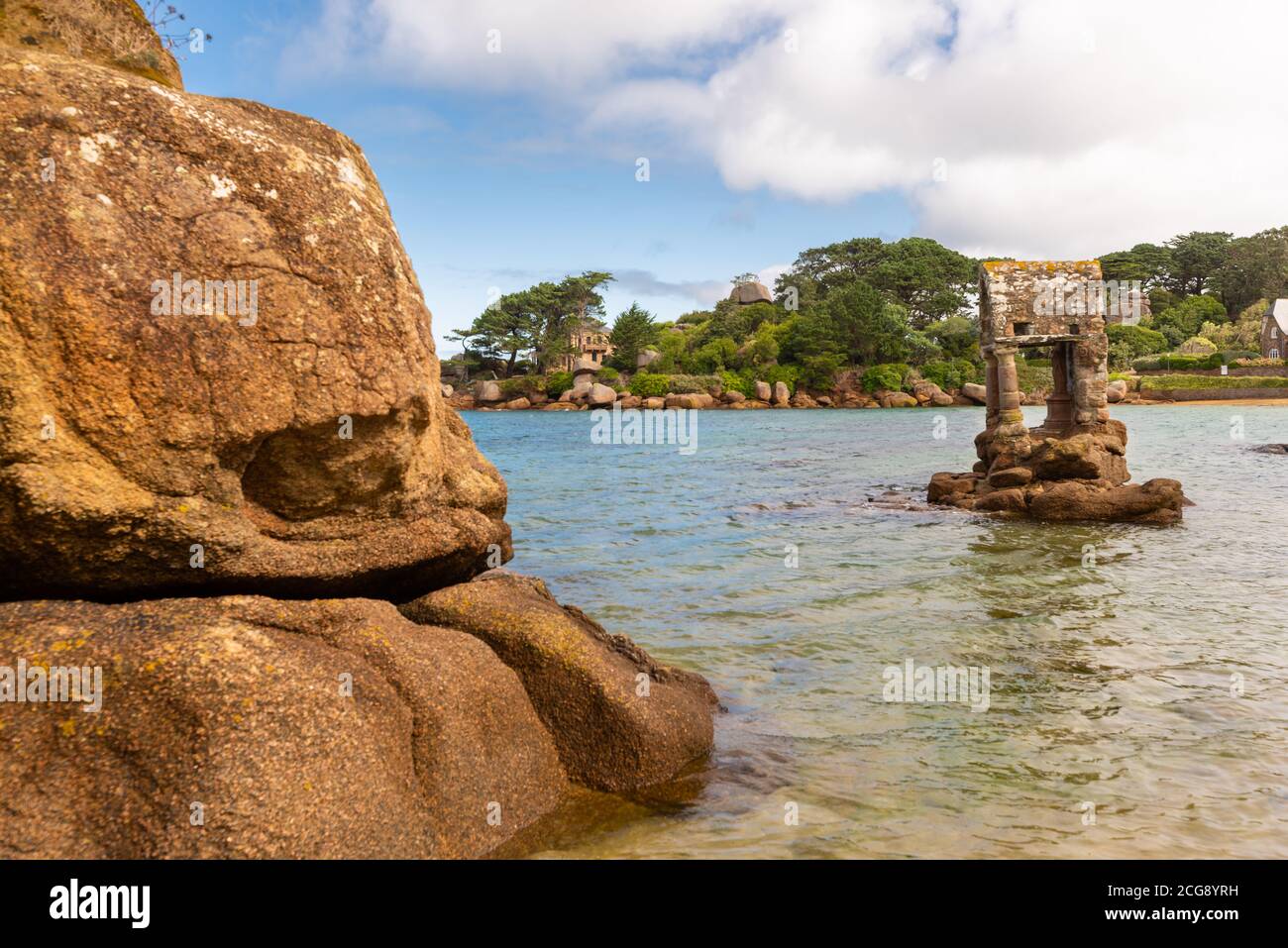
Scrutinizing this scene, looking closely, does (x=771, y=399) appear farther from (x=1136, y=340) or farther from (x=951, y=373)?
(x=1136, y=340)

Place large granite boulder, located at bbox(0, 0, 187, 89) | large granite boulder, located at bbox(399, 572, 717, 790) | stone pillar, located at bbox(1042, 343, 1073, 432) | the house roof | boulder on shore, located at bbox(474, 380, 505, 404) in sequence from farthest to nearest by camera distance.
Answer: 1. boulder on shore, located at bbox(474, 380, 505, 404)
2. the house roof
3. stone pillar, located at bbox(1042, 343, 1073, 432)
4. large granite boulder, located at bbox(399, 572, 717, 790)
5. large granite boulder, located at bbox(0, 0, 187, 89)

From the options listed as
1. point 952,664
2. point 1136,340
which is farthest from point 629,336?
point 952,664

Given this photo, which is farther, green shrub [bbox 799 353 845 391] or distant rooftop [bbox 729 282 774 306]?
distant rooftop [bbox 729 282 774 306]

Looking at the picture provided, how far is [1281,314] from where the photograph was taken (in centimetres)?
8294

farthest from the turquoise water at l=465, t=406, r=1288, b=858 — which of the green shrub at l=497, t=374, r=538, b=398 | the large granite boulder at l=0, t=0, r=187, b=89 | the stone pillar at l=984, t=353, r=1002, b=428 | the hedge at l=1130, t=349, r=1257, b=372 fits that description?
the green shrub at l=497, t=374, r=538, b=398

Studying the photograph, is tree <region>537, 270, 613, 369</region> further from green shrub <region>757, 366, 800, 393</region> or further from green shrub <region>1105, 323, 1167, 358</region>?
green shrub <region>1105, 323, 1167, 358</region>

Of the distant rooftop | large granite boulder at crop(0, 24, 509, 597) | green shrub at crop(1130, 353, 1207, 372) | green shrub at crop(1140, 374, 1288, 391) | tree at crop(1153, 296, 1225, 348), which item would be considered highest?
the distant rooftop

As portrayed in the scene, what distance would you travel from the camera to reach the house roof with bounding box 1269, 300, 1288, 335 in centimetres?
8225

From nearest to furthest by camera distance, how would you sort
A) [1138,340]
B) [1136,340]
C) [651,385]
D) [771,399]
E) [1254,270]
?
[651,385] → [771,399] → [1136,340] → [1138,340] → [1254,270]

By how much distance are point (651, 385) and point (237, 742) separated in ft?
284

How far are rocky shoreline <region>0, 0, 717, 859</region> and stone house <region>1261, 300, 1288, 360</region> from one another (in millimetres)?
98163

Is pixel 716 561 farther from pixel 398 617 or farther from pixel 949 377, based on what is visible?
pixel 949 377

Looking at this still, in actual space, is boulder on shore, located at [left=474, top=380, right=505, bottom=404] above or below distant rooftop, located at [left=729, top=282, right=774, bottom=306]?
below

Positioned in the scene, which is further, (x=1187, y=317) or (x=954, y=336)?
(x=1187, y=317)
